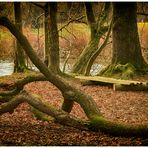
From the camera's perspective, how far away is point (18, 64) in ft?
57.1

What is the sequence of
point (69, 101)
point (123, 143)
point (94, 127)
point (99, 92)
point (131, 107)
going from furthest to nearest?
point (99, 92) → point (131, 107) → point (69, 101) → point (94, 127) → point (123, 143)

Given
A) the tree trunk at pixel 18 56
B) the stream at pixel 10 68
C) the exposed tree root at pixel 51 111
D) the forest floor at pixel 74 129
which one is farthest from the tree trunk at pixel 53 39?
the exposed tree root at pixel 51 111

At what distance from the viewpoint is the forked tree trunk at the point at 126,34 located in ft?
44.0

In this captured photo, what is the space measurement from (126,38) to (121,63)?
0.89m

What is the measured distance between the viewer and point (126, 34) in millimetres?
13445

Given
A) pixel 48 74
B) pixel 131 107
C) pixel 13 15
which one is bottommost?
pixel 131 107

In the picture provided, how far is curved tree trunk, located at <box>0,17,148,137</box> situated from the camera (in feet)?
20.8

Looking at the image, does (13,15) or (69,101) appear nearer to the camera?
(69,101)

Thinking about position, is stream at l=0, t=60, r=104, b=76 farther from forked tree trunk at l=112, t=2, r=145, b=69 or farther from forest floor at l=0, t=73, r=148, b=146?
forest floor at l=0, t=73, r=148, b=146

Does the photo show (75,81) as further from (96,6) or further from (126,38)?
(96,6)

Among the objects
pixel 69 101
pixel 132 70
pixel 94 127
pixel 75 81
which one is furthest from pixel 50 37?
pixel 94 127

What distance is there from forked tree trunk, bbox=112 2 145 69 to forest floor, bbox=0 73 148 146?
6.65 feet

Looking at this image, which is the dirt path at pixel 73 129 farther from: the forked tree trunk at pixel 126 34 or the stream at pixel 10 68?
the stream at pixel 10 68

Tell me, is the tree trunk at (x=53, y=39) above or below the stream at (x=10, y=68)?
above
